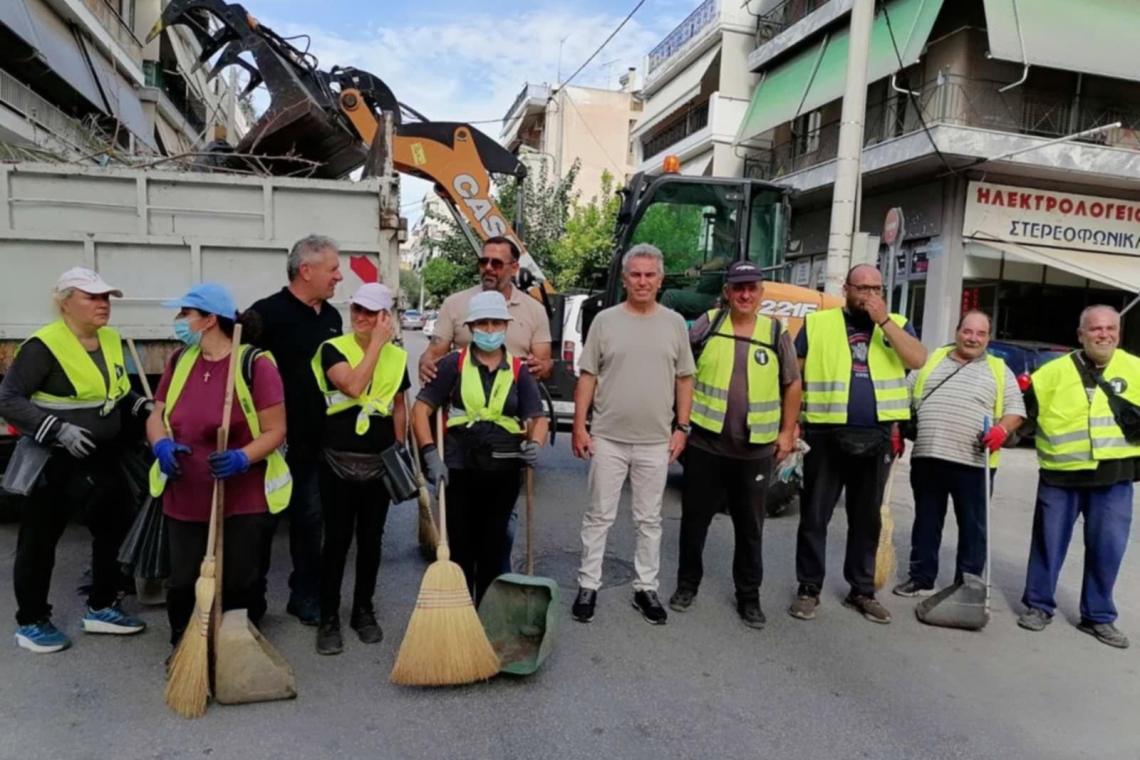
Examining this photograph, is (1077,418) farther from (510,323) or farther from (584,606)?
(510,323)

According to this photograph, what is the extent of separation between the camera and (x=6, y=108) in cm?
1406

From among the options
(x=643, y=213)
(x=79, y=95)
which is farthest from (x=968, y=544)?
(x=79, y=95)

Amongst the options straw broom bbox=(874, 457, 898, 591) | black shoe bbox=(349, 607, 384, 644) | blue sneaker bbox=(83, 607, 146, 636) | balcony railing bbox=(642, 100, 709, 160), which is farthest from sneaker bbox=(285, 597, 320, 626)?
balcony railing bbox=(642, 100, 709, 160)

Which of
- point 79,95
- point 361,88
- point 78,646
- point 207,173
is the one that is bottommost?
point 78,646

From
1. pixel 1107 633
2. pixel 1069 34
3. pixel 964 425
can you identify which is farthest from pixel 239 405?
pixel 1069 34

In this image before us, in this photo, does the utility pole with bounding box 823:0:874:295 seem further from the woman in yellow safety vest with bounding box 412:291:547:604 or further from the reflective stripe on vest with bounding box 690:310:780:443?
the woman in yellow safety vest with bounding box 412:291:547:604

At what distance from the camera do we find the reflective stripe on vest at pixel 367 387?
362 cm

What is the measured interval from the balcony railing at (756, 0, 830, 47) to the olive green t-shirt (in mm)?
18700

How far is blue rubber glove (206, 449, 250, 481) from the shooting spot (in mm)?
3160

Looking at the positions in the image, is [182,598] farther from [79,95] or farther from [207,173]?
[79,95]

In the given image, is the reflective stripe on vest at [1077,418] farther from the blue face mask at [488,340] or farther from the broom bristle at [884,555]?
the blue face mask at [488,340]

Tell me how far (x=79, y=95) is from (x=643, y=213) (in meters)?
17.0

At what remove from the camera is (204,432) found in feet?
10.8

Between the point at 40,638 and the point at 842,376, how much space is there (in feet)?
13.3
